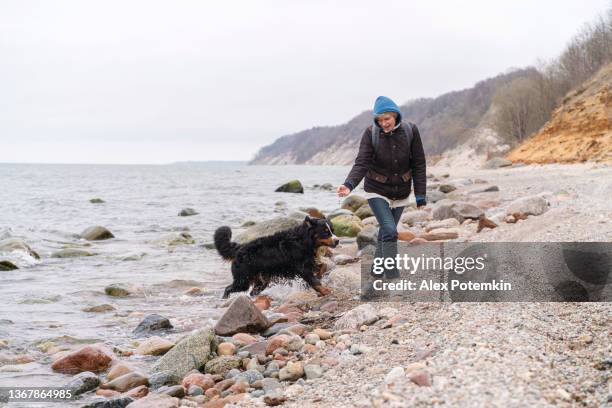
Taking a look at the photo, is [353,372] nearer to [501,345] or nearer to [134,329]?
[501,345]

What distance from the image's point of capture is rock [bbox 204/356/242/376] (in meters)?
4.67

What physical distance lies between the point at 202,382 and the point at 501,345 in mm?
2374

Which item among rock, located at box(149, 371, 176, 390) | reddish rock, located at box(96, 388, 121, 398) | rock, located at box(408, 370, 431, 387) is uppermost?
rock, located at box(408, 370, 431, 387)

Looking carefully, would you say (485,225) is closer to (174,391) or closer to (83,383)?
(174,391)

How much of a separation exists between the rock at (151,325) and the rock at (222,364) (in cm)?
185

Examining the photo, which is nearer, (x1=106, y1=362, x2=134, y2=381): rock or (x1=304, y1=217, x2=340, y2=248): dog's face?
(x1=106, y1=362, x2=134, y2=381): rock

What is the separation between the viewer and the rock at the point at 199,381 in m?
4.34

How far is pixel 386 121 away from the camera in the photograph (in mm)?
5613

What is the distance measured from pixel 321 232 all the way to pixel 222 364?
9.22ft

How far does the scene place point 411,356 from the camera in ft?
12.1

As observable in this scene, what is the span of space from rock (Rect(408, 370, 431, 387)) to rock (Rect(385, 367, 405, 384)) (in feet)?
0.33

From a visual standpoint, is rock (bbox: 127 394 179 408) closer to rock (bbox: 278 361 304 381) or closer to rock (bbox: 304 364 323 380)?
rock (bbox: 278 361 304 381)

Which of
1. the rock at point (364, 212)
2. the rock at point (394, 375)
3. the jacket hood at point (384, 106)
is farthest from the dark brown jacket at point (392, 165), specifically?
the rock at point (364, 212)

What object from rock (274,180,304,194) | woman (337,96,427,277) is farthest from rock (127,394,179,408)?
rock (274,180,304,194)
